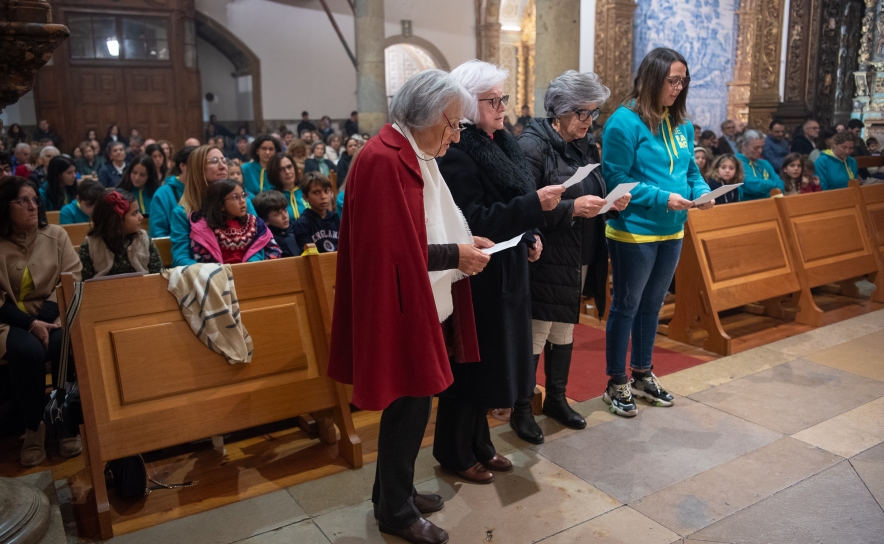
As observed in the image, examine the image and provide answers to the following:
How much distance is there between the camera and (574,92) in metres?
2.77

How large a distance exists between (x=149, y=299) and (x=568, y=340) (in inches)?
65.8

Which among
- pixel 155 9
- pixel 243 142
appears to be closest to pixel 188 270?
pixel 243 142

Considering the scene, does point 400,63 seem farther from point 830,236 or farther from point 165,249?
point 165,249

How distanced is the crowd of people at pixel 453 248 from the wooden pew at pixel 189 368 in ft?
1.94

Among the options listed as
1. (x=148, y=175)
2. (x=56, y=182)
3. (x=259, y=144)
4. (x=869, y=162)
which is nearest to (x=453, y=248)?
(x=148, y=175)

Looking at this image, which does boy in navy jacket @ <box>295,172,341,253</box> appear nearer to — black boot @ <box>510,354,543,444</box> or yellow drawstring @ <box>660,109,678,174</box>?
black boot @ <box>510,354,543,444</box>

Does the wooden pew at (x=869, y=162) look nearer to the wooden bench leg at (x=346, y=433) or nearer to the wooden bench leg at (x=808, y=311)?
the wooden bench leg at (x=808, y=311)

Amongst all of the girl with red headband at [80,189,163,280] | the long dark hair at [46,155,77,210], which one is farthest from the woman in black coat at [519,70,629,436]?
the long dark hair at [46,155,77,210]

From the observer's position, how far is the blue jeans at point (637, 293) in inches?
124

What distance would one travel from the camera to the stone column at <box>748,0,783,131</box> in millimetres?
10125

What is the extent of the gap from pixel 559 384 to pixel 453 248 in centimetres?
130

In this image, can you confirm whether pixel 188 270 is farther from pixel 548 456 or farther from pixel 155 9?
pixel 155 9

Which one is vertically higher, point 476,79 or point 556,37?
point 556,37

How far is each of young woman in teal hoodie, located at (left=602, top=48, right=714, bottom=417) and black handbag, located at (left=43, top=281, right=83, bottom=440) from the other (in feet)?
7.08
